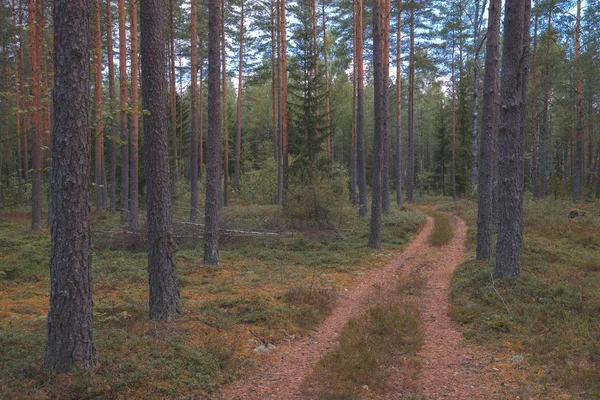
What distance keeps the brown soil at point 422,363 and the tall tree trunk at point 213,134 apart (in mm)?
4123

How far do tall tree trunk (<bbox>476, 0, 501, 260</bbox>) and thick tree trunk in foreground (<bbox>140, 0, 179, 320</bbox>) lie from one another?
8135 millimetres

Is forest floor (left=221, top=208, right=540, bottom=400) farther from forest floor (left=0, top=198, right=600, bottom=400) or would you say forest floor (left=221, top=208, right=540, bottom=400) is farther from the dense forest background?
the dense forest background

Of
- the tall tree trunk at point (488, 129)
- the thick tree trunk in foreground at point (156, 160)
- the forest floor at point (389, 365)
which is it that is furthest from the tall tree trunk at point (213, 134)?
the tall tree trunk at point (488, 129)

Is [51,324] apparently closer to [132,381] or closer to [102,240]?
[132,381]

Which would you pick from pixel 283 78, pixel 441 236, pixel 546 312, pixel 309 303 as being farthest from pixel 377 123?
pixel 283 78

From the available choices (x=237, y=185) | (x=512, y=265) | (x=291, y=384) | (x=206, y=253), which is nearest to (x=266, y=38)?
(x=237, y=185)

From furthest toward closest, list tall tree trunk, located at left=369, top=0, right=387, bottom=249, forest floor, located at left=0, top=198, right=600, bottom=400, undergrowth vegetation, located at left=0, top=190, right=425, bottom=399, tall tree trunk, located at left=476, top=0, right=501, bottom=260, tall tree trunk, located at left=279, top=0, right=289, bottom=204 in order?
tall tree trunk, located at left=279, top=0, right=289, bottom=204 < tall tree trunk, located at left=369, top=0, right=387, bottom=249 < tall tree trunk, located at left=476, top=0, right=501, bottom=260 < forest floor, located at left=0, top=198, right=600, bottom=400 < undergrowth vegetation, located at left=0, top=190, right=425, bottom=399

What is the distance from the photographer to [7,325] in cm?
568

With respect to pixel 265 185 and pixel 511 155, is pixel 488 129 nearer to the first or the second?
pixel 511 155

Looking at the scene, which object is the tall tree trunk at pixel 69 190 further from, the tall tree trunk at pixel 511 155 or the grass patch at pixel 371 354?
the tall tree trunk at pixel 511 155

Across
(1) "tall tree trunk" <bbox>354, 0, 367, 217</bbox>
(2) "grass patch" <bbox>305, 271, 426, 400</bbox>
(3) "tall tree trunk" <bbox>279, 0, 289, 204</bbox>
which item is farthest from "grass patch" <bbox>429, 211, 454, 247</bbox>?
(3) "tall tree trunk" <bbox>279, 0, 289, 204</bbox>

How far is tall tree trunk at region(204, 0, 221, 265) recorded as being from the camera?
982cm

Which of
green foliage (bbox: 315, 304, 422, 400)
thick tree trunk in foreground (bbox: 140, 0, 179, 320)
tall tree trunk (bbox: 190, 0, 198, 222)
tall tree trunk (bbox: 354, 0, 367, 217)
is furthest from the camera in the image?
tall tree trunk (bbox: 354, 0, 367, 217)

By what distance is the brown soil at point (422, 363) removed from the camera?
14.9 ft
